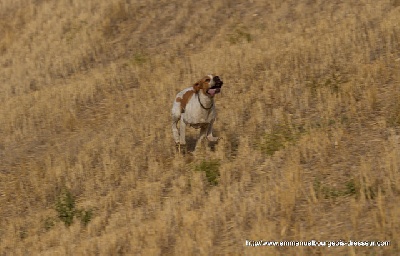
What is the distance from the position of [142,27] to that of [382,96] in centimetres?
1122

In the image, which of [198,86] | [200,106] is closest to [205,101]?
[200,106]

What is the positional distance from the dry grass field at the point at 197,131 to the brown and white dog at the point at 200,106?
452 mm

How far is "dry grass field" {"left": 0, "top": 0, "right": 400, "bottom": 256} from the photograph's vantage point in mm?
9594

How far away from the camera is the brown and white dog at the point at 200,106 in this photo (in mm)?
11734

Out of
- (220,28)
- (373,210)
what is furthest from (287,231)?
(220,28)

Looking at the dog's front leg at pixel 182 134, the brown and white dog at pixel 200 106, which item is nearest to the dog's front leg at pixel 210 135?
the brown and white dog at pixel 200 106

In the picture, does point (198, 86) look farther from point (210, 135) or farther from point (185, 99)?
point (210, 135)

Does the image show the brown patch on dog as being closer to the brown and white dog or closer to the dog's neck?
the brown and white dog

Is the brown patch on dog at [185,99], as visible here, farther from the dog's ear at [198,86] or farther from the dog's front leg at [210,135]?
the dog's front leg at [210,135]

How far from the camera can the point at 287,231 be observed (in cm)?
902

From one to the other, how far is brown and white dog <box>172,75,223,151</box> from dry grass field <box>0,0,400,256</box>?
0.45 meters

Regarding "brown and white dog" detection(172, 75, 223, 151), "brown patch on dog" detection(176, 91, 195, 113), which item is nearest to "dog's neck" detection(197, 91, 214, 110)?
"brown and white dog" detection(172, 75, 223, 151)

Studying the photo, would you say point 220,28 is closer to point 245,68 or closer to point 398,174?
point 245,68

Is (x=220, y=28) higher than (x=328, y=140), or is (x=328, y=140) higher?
(x=220, y=28)
